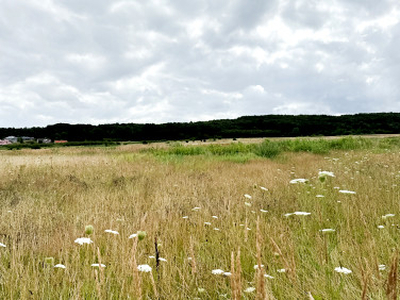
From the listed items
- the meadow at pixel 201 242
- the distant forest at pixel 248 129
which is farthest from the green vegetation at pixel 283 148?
the distant forest at pixel 248 129

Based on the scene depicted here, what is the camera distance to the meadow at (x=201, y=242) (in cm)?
186

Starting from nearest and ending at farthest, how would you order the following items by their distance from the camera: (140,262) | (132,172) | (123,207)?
(140,262) < (123,207) < (132,172)

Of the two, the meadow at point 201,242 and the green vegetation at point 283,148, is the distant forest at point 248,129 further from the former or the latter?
the meadow at point 201,242

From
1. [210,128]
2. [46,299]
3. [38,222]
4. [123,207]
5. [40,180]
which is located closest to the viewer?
[46,299]

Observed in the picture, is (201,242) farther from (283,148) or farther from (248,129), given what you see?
(248,129)

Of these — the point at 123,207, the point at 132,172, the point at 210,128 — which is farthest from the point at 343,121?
the point at 123,207

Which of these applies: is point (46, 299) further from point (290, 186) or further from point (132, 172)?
point (132, 172)

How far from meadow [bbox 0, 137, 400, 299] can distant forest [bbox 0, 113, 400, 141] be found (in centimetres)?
3664

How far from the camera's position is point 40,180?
7.20 meters

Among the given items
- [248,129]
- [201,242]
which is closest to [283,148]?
[201,242]

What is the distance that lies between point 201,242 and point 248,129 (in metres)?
49.1

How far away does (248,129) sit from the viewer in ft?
168

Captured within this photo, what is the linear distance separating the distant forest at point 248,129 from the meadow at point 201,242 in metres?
36.6

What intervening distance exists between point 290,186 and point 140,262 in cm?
409
